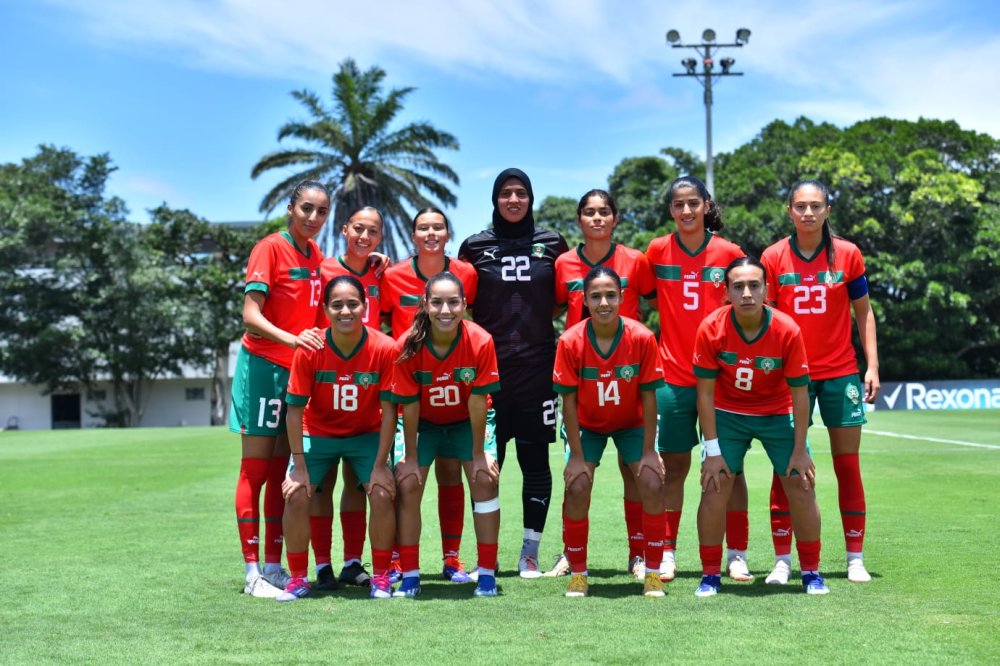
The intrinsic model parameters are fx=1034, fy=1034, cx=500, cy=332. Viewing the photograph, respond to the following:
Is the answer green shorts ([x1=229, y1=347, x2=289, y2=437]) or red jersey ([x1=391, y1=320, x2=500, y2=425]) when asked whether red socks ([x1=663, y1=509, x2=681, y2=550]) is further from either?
green shorts ([x1=229, y1=347, x2=289, y2=437])

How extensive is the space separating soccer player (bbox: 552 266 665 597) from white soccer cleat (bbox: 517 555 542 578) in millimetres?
559

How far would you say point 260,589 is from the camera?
5828 millimetres

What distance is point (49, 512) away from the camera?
10.2m

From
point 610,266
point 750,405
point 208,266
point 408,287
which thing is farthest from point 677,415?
point 208,266

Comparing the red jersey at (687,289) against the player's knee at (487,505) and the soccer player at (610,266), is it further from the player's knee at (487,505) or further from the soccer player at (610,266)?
the player's knee at (487,505)

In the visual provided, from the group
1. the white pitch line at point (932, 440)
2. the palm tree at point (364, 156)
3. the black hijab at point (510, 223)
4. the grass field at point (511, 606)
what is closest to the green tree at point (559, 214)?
the palm tree at point (364, 156)

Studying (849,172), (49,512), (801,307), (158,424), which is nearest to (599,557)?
(801,307)

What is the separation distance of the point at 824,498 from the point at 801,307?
4.53 m

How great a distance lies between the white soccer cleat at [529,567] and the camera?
6.39m

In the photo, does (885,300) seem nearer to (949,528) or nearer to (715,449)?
(949,528)

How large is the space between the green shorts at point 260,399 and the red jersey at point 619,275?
182 cm

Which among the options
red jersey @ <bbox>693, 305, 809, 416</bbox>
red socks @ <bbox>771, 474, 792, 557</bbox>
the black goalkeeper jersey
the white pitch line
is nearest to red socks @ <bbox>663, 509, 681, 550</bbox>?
red socks @ <bbox>771, 474, 792, 557</bbox>

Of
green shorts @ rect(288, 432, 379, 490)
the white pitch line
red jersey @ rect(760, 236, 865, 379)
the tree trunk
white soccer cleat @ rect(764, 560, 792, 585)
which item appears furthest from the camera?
the tree trunk

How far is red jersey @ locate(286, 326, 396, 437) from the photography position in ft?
19.3
